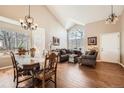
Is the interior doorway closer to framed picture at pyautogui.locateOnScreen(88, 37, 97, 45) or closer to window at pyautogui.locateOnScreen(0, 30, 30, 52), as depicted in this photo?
framed picture at pyautogui.locateOnScreen(88, 37, 97, 45)

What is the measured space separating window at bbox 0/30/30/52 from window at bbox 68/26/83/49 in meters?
4.51

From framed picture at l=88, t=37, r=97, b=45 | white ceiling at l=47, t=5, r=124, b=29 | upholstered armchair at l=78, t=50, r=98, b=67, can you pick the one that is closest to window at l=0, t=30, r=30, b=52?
white ceiling at l=47, t=5, r=124, b=29

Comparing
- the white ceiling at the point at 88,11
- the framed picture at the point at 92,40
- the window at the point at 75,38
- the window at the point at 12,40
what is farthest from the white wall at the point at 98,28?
the window at the point at 12,40

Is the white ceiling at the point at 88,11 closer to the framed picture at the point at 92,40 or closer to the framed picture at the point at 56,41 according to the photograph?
the framed picture at the point at 92,40

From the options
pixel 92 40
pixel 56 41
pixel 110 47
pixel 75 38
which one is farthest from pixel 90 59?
pixel 75 38

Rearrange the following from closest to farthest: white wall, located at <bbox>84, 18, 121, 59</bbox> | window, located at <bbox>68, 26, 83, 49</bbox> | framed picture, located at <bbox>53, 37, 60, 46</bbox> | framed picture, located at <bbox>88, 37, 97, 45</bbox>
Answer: white wall, located at <bbox>84, 18, 121, 59</bbox> < framed picture, located at <bbox>88, 37, 97, 45</bbox> < framed picture, located at <bbox>53, 37, 60, 46</bbox> < window, located at <bbox>68, 26, 83, 49</bbox>

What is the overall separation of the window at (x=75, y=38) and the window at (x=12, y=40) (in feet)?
14.8

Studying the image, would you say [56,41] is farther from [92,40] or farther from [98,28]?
[98,28]

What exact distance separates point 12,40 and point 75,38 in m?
5.49

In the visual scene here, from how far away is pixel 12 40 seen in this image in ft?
19.3

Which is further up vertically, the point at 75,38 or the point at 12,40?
the point at 75,38

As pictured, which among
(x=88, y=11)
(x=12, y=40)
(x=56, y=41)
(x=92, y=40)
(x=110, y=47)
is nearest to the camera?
(x=12, y=40)

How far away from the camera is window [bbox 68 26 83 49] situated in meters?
9.38
